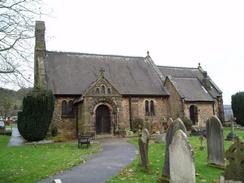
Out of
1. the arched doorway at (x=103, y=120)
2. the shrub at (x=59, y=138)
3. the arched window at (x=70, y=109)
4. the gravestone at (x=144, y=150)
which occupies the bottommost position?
the shrub at (x=59, y=138)

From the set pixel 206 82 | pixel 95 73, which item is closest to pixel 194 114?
pixel 206 82

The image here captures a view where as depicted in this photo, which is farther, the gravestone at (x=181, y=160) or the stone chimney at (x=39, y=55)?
the stone chimney at (x=39, y=55)

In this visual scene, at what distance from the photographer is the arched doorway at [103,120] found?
3312cm

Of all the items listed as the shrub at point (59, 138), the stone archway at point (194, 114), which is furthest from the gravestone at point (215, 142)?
the stone archway at point (194, 114)

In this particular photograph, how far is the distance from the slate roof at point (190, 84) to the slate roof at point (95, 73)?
2268 mm

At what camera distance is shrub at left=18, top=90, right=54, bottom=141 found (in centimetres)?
2827

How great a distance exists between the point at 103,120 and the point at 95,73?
660cm

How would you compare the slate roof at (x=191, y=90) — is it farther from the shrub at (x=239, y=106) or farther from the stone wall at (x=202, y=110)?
the shrub at (x=239, y=106)

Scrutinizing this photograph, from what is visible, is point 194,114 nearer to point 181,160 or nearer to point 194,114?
Result: point 194,114

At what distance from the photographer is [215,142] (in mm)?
13508

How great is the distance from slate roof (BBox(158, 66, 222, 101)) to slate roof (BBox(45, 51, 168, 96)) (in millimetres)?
2268

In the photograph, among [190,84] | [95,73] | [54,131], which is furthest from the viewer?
[190,84]

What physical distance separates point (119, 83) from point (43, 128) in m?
11.8

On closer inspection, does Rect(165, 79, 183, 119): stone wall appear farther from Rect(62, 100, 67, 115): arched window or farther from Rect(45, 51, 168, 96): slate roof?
Rect(62, 100, 67, 115): arched window
